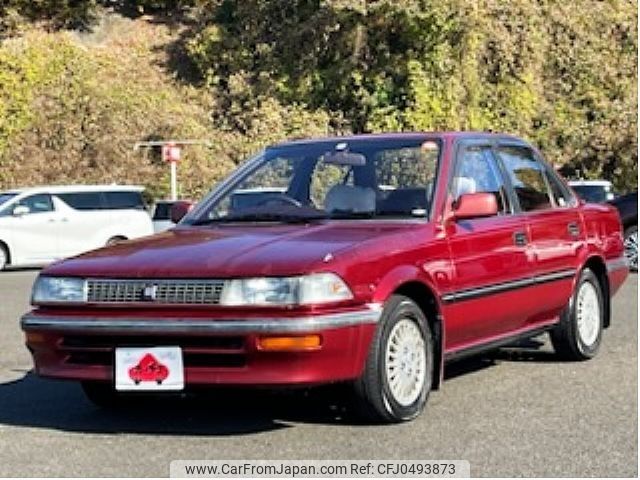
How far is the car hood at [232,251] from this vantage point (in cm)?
584

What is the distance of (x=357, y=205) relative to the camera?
274 inches

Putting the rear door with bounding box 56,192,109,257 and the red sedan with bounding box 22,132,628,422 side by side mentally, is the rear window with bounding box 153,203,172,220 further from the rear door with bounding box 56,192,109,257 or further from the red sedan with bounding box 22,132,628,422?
the red sedan with bounding box 22,132,628,422

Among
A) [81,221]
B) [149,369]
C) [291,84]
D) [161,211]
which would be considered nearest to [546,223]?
[149,369]

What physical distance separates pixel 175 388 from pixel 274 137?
1003 inches

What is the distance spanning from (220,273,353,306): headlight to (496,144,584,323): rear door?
7.73ft

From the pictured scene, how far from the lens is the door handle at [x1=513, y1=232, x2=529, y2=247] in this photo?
293 inches

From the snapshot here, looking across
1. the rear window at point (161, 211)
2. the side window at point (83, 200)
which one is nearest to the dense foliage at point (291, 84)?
the rear window at point (161, 211)

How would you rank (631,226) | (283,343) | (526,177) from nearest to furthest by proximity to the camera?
(283,343)
(526,177)
(631,226)

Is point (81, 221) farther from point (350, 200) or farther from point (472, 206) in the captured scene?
point (472, 206)

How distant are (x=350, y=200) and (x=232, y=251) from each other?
118cm

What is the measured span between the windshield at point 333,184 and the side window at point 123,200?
14.9 metres

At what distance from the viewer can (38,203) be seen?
70.6 ft

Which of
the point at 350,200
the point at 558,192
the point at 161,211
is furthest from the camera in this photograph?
the point at 161,211

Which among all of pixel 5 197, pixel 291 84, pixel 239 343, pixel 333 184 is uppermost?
pixel 291 84
